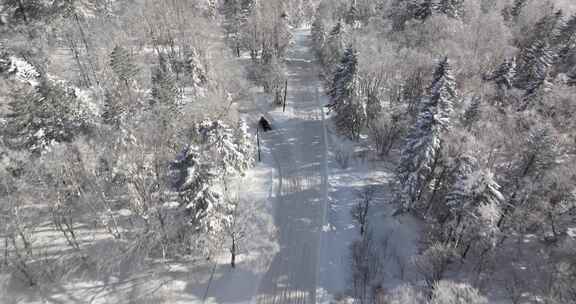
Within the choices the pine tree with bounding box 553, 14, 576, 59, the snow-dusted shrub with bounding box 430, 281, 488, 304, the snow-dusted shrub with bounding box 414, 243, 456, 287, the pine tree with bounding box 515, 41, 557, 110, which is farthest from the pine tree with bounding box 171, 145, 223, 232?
the pine tree with bounding box 553, 14, 576, 59

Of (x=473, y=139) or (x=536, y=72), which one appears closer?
(x=473, y=139)

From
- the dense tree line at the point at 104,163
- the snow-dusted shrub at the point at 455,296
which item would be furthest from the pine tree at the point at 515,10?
the snow-dusted shrub at the point at 455,296

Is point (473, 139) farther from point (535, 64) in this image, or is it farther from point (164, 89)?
point (164, 89)

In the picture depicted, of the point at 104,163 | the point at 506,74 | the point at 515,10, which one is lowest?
the point at 104,163

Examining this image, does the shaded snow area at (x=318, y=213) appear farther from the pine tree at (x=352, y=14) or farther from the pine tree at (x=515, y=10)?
the pine tree at (x=515, y=10)

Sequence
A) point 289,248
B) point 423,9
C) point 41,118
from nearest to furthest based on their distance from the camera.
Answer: point 41,118 → point 289,248 → point 423,9

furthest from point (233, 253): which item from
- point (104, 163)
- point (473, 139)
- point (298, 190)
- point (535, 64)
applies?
point (535, 64)

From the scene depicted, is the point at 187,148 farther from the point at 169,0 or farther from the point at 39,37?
the point at 169,0
